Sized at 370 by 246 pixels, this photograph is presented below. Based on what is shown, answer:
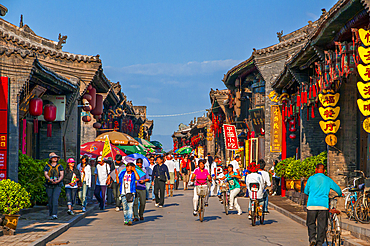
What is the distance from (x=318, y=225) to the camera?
920 cm

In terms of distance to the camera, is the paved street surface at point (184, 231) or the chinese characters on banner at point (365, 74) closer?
the paved street surface at point (184, 231)

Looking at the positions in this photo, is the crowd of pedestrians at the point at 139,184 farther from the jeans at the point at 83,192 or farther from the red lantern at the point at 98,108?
the red lantern at the point at 98,108

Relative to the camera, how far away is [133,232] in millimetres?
11797

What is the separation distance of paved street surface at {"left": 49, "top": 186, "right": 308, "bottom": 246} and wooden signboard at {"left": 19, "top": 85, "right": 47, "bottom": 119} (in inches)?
163

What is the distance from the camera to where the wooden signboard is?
15477mm

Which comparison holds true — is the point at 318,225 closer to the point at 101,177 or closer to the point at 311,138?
the point at 101,177

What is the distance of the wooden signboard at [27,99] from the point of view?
609 inches

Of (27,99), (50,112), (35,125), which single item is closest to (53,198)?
(27,99)

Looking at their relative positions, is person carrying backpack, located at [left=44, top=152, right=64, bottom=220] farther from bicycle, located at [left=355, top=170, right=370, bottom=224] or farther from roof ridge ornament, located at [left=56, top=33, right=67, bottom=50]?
roof ridge ornament, located at [left=56, top=33, right=67, bottom=50]

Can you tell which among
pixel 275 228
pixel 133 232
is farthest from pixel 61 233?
pixel 275 228

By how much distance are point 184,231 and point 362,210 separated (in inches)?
167

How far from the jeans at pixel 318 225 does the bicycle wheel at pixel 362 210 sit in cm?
225

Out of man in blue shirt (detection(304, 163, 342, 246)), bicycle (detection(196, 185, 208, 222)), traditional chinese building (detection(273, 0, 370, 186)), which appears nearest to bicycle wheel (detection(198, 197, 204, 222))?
bicycle (detection(196, 185, 208, 222))

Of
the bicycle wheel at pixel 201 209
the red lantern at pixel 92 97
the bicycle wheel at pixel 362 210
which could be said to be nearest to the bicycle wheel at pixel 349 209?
the bicycle wheel at pixel 362 210
